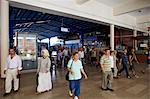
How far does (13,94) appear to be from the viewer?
4.86 m

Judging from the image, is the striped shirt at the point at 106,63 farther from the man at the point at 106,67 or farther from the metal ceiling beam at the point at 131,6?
the metal ceiling beam at the point at 131,6

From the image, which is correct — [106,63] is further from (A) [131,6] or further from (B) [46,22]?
(B) [46,22]

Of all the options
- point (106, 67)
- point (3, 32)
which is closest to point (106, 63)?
point (106, 67)

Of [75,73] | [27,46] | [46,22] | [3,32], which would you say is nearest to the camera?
[75,73]

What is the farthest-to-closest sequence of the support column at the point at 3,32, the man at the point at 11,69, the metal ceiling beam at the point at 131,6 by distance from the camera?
the metal ceiling beam at the point at 131,6 < the support column at the point at 3,32 < the man at the point at 11,69

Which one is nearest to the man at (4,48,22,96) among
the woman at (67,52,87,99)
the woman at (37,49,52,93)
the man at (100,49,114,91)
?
the woman at (37,49,52,93)

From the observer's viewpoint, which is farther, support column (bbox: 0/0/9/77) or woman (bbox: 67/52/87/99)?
support column (bbox: 0/0/9/77)

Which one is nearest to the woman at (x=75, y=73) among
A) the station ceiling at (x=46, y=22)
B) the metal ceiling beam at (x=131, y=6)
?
the metal ceiling beam at (x=131, y=6)

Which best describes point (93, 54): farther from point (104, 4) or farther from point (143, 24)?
point (143, 24)

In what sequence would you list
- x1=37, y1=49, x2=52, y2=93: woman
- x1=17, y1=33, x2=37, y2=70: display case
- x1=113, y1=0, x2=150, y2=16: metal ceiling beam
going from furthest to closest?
x1=17, y1=33, x2=37, y2=70: display case → x1=113, y1=0, x2=150, y2=16: metal ceiling beam → x1=37, y1=49, x2=52, y2=93: woman

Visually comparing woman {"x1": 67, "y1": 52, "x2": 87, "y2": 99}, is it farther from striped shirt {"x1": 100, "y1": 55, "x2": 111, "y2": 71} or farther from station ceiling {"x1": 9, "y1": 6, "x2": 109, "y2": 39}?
station ceiling {"x1": 9, "y1": 6, "x2": 109, "y2": 39}

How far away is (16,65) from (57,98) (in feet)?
5.36

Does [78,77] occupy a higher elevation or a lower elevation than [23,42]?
lower

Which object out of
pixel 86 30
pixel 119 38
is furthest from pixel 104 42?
pixel 86 30
